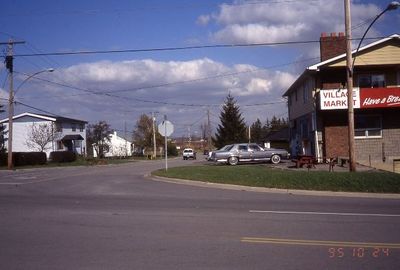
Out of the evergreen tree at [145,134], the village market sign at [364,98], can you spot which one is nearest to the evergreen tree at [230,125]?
the village market sign at [364,98]

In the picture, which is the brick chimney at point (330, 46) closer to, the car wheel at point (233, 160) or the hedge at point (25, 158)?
the car wheel at point (233, 160)

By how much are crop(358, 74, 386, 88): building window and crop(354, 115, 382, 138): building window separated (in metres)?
2.06

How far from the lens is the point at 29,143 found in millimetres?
66438

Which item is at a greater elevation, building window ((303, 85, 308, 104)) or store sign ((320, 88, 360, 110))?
building window ((303, 85, 308, 104))

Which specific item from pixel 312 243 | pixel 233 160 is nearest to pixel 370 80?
pixel 233 160

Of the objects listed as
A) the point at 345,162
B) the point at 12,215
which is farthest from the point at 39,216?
the point at 345,162

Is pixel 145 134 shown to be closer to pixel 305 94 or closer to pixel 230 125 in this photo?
pixel 230 125

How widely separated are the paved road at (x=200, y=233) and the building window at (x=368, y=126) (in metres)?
17.7

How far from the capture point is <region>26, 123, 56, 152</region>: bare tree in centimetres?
6267

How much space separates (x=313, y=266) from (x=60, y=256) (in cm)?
381

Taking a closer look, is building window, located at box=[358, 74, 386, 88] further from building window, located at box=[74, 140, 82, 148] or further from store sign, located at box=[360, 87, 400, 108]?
building window, located at box=[74, 140, 82, 148]

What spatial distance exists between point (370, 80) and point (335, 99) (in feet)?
12.0

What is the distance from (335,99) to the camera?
3106cm

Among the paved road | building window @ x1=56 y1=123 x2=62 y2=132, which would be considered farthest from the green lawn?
building window @ x1=56 y1=123 x2=62 y2=132
